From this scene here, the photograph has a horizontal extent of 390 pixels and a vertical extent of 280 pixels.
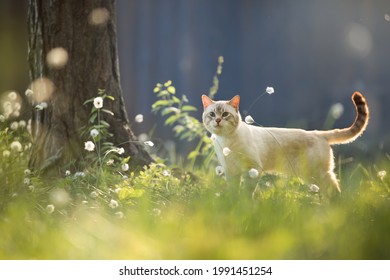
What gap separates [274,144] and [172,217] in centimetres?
123

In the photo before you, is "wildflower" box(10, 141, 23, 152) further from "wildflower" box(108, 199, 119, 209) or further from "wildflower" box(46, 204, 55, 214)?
"wildflower" box(108, 199, 119, 209)

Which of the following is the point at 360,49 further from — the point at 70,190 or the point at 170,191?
the point at 70,190

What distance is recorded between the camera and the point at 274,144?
11.0 feet

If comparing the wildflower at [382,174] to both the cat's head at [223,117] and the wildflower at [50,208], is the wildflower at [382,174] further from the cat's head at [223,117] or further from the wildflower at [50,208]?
the wildflower at [50,208]

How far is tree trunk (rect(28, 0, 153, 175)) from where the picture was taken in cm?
327

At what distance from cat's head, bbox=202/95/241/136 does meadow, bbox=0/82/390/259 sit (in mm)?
395

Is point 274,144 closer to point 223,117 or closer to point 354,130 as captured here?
point 223,117

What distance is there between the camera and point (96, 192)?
2.80m

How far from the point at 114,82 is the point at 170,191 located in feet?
3.25

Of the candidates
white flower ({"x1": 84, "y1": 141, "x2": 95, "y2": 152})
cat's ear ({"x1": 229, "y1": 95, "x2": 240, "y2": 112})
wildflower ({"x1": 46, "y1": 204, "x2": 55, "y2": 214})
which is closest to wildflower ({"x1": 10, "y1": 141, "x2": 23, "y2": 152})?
white flower ({"x1": 84, "y1": 141, "x2": 95, "y2": 152})

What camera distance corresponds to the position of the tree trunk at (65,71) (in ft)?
10.7

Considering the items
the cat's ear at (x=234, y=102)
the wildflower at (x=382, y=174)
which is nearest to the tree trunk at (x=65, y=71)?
the cat's ear at (x=234, y=102)
